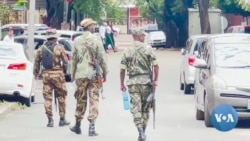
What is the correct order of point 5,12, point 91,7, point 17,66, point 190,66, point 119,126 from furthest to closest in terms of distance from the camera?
point 91,7 < point 5,12 < point 190,66 < point 17,66 < point 119,126

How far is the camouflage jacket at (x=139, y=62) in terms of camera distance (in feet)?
50.4

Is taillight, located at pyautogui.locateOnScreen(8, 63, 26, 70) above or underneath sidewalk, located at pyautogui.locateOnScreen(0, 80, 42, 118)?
above

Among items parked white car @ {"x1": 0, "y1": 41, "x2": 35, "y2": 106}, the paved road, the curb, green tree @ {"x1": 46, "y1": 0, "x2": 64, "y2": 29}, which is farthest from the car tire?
green tree @ {"x1": 46, "y1": 0, "x2": 64, "y2": 29}

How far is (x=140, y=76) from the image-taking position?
1538cm

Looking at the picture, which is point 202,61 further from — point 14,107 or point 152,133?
point 14,107

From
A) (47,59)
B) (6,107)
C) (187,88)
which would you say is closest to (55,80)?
(47,59)

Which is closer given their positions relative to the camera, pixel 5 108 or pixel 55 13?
pixel 5 108

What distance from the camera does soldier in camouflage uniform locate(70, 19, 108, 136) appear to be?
16453 millimetres

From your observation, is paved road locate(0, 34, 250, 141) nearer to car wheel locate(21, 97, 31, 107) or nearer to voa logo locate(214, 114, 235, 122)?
car wheel locate(21, 97, 31, 107)

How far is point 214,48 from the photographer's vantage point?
62.4ft

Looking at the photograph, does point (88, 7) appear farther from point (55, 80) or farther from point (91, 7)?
point (55, 80)

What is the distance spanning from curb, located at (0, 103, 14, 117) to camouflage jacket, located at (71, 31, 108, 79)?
4.14 metres

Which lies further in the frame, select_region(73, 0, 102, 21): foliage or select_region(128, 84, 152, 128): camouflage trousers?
select_region(73, 0, 102, 21): foliage

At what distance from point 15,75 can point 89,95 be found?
245 inches
